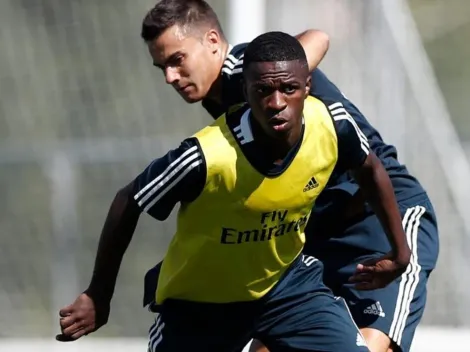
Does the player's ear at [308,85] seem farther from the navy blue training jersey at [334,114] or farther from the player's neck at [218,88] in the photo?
the player's neck at [218,88]

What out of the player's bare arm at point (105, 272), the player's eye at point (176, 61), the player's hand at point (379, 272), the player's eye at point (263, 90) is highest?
the player's eye at point (176, 61)

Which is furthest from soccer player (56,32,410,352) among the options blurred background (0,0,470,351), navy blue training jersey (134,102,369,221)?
blurred background (0,0,470,351)

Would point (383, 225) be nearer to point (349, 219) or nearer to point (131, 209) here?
point (349, 219)

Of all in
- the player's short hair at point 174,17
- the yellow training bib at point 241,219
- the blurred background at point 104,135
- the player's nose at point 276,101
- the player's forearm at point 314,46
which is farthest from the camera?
the blurred background at point 104,135

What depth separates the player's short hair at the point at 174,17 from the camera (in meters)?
3.75

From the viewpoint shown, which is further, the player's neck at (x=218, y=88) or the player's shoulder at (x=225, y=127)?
the player's neck at (x=218, y=88)

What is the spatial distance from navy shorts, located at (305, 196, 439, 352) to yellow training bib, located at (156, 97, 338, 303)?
14.2 inches

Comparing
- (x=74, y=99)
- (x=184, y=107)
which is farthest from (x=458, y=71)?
(x=74, y=99)

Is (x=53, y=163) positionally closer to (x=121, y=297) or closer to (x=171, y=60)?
(x=121, y=297)

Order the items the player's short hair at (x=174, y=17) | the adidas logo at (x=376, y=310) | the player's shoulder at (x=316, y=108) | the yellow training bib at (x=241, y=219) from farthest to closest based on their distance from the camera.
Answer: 1. the adidas logo at (x=376, y=310)
2. the player's short hair at (x=174, y=17)
3. the player's shoulder at (x=316, y=108)
4. the yellow training bib at (x=241, y=219)

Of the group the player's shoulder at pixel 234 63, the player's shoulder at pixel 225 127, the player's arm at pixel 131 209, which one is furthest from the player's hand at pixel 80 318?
the player's shoulder at pixel 234 63

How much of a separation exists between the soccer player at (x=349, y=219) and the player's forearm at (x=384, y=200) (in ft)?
0.14

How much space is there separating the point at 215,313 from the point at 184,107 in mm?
2229

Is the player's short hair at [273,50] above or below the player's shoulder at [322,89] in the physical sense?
above
